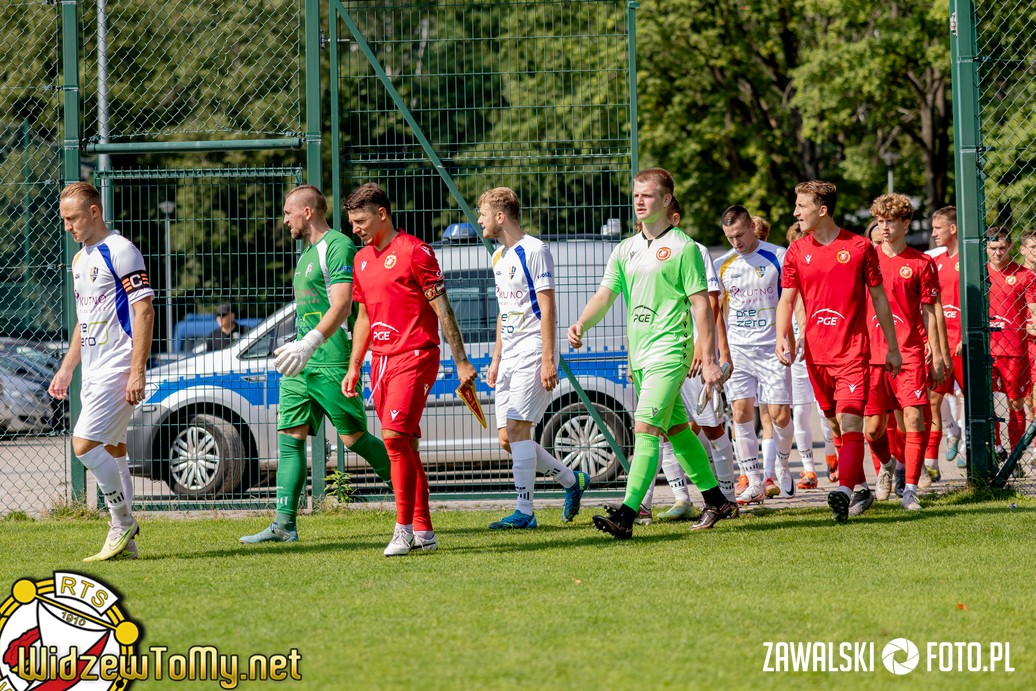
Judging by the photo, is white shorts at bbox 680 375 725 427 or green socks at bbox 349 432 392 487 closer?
green socks at bbox 349 432 392 487

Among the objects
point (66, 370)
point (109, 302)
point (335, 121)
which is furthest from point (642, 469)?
point (335, 121)

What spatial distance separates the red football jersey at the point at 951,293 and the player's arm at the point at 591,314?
4079 mm

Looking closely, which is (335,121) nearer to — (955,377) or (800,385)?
(800,385)

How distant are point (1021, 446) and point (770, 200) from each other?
20773mm

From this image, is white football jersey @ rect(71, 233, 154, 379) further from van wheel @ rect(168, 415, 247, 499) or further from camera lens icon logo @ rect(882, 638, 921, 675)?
camera lens icon logo @ rect(882, 638, 921, 675)

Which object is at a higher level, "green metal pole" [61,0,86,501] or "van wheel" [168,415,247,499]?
"green metal pole" [61,0,86,501]

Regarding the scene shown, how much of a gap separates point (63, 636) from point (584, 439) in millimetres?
5987

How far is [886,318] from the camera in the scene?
817 centimetres

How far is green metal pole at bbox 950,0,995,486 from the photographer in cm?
960

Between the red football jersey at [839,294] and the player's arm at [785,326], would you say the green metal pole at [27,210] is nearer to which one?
the player's arm at [785,326]

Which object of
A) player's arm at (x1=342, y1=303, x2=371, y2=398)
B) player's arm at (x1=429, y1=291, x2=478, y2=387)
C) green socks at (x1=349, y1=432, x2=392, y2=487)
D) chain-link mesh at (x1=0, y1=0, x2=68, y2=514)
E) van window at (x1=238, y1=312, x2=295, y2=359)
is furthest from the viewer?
van window at (x1=238, y1=312, x2=295, y2=359)

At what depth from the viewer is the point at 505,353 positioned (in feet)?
27.5

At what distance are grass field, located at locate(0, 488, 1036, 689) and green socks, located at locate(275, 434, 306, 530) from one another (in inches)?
9.8

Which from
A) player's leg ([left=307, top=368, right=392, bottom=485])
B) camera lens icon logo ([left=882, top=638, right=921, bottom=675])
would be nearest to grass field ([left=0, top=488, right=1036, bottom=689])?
camera lens icon logo ([left=882, top=638, right=921, bottom=675])
